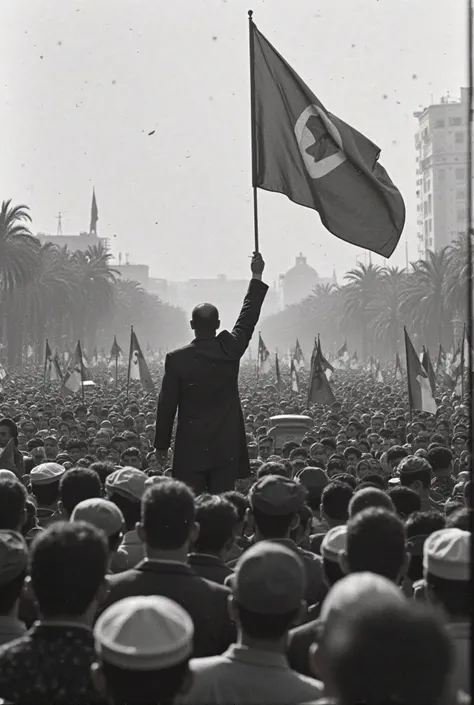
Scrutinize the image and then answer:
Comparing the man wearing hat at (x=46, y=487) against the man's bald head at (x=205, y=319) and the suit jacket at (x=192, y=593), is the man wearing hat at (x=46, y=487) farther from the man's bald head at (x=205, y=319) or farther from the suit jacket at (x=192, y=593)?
the suit jacket at (x=192, y=593)

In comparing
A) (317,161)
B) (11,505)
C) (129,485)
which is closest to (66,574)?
(11,505)

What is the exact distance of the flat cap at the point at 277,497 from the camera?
5.21 metres

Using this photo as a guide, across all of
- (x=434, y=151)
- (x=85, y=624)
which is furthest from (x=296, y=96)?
(x=434, y=151)

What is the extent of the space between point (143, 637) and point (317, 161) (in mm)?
6575

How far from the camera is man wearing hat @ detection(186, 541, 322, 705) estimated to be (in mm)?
3400

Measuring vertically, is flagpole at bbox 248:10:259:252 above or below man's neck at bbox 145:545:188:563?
above

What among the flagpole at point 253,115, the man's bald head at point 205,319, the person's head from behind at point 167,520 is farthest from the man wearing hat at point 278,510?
the flagpole at point 253,115

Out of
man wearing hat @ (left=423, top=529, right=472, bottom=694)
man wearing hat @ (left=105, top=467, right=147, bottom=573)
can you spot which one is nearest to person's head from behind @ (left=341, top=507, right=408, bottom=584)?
man wearing hat @ (left=423, top=529, right=472, bottom=694)

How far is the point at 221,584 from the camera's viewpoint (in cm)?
487

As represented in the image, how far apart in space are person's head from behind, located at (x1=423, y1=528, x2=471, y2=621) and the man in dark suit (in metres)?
3.15

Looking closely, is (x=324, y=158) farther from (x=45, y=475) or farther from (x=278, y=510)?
(x=278, y=510)

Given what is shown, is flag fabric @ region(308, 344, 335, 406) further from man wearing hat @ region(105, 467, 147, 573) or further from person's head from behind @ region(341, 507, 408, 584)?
person's head from behind @ region(341, 507, 408, 584)

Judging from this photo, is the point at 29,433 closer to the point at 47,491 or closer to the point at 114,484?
the point at 47,491

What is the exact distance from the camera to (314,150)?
29.7ft
